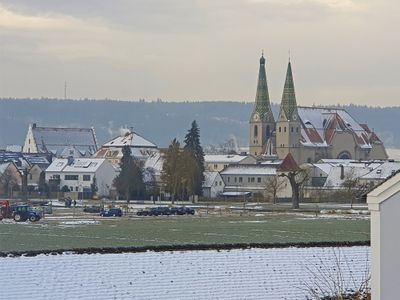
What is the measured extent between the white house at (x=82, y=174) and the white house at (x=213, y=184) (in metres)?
9.70

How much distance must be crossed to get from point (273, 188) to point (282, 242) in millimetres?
55489

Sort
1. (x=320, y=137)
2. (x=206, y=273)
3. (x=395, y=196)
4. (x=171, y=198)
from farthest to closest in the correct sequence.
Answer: (x=320, y=137) < (x=171, y=198) < (x=206, y=273) < (x=395, y=196)

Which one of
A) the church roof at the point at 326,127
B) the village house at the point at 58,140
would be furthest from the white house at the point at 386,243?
the village house at the point at 58,140

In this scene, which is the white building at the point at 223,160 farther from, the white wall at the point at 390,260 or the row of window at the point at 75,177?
the white wall at the point at 390,260

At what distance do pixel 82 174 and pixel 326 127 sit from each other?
51011 millimetres

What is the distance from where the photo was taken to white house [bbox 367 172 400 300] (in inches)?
511

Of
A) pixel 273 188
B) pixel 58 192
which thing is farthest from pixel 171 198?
pixel 58 192

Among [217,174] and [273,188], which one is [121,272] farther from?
[217,174]

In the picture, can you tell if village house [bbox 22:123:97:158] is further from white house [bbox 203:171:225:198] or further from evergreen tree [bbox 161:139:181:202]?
evergreen tree [bbox 161:139:181:202]

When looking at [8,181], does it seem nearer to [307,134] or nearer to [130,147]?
[130,147]

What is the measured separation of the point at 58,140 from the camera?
14475cm

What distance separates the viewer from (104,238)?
30.6m

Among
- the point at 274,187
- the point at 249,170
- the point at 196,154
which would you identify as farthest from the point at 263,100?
the point at 274,187

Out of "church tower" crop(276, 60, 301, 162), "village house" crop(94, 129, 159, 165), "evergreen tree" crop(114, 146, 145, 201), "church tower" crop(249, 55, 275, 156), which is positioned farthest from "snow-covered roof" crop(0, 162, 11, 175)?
"church tower" crop(249, 55, 275, 156)
